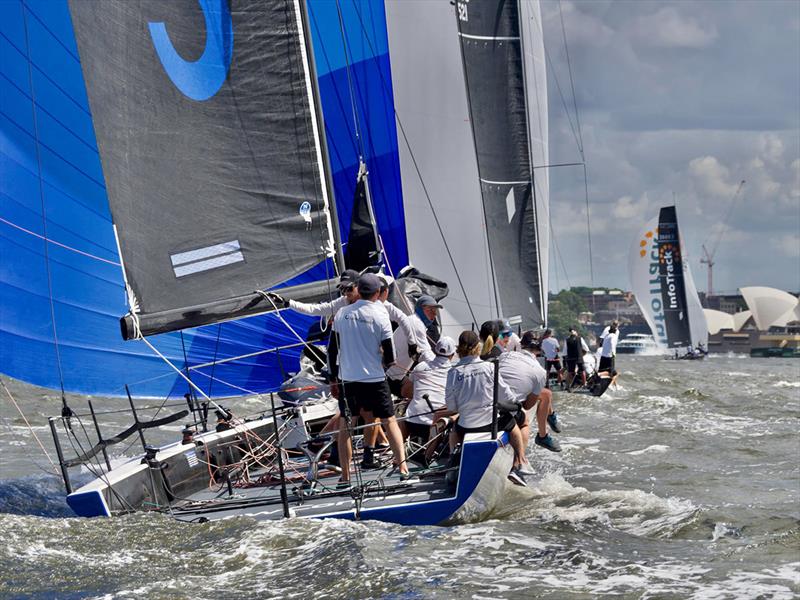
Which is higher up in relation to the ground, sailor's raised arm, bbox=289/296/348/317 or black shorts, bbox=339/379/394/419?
sailor's raised arm, bbox=289/296/348/317

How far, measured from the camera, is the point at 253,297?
6.92 m

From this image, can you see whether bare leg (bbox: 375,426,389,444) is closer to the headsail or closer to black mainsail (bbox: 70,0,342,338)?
black mainsail (bbox: 70,0,342,338)

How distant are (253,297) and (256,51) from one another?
1603 mm

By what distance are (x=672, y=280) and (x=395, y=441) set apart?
44.7m

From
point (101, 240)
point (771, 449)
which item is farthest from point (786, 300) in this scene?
point (101, 240)

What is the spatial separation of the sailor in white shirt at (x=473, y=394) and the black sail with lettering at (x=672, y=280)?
42770 mm

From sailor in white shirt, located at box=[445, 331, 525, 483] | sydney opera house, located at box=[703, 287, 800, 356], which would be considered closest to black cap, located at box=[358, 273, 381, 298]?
sailor in white shirt, located at box=[445, 331, 525, 483]

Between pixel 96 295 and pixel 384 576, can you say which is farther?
pixel 96 295

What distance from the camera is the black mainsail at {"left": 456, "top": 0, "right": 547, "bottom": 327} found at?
693 inches

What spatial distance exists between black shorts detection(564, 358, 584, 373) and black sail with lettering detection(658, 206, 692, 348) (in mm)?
29961

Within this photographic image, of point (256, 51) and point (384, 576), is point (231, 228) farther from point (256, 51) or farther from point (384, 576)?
point (384, 576)

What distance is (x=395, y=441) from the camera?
6379 mm

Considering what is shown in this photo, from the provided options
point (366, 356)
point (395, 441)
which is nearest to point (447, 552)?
point (395, 441)

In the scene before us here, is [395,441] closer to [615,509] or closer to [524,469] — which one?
[524,469]
